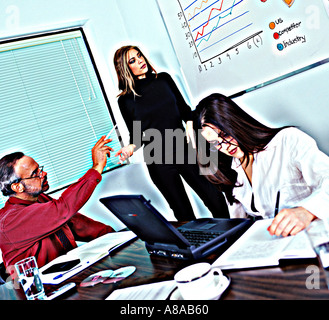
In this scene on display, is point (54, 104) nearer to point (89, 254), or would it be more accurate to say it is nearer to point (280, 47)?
point (89, 254)

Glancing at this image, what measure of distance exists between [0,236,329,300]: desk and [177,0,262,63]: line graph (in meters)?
1.31

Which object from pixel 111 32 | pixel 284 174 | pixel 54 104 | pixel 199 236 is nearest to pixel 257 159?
pixel 284 174

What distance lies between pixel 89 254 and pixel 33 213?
51cm

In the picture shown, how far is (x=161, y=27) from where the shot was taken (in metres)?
2.68

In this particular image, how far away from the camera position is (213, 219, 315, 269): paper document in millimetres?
903

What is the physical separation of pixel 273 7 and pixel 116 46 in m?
1.60

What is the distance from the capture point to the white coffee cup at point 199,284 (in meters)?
0.83

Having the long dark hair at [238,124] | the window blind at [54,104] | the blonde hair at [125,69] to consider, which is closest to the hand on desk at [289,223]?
the long dark hair at [238,124]

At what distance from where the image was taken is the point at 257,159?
1719 millimetres

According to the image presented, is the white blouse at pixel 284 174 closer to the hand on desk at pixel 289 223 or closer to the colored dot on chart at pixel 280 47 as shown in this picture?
the hand on desk at pixel 289 223

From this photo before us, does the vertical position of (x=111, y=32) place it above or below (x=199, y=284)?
above

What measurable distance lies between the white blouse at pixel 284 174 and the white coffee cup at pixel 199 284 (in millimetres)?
554

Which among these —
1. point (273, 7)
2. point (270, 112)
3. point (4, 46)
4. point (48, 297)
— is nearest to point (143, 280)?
point (48, 297)
